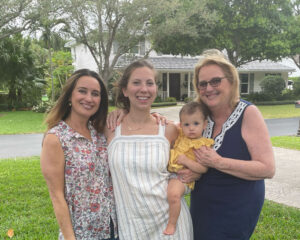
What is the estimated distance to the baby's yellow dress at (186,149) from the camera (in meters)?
2.20

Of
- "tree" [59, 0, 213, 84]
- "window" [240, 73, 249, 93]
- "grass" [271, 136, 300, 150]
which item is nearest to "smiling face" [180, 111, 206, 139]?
"grass" [271, 136, 300, 150]

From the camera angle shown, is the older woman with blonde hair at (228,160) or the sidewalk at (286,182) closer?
the older woman with blonde hair at (228,160)

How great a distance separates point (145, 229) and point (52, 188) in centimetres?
74

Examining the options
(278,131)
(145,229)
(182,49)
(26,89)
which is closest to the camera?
(145,229)

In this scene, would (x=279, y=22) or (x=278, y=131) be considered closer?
(x=278, y=131)

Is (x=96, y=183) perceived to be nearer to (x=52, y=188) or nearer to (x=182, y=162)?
(x=52, y=188)

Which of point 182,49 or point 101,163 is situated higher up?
point 182,49

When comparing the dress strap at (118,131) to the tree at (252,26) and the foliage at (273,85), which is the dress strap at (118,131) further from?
the foliage at (273,85)

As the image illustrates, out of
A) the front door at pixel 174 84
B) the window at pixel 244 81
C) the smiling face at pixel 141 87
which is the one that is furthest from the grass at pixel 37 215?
the window at pixel 244 81

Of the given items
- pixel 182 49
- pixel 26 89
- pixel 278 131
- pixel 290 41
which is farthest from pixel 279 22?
pixel 26 89

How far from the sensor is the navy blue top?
2.05 meters

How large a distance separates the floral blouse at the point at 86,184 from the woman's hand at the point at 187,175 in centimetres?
56

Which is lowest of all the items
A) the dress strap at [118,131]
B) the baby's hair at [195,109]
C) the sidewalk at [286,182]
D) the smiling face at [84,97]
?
the sidewalk at [286,182]

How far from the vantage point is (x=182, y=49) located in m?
19.6
